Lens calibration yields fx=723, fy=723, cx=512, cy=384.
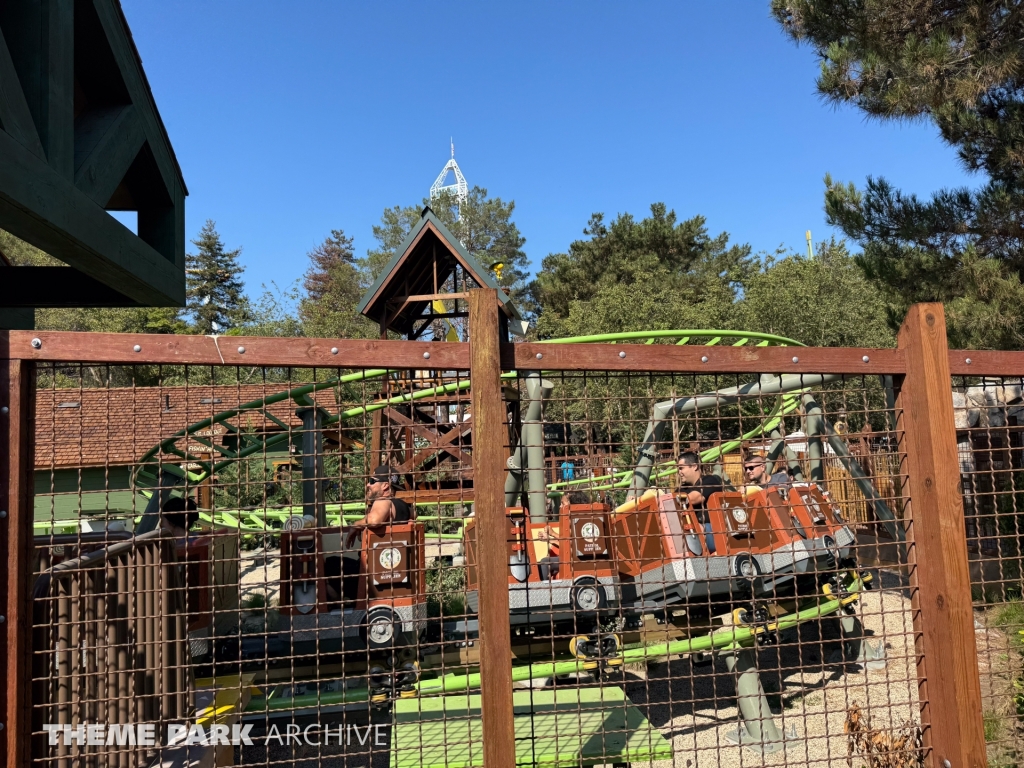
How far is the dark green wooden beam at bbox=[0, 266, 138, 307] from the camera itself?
320 cm

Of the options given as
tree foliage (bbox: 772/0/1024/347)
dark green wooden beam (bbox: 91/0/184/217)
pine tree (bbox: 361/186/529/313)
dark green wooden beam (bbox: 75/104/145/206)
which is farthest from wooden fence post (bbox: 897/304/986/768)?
pine tree (bbox: 361/186/529/313)

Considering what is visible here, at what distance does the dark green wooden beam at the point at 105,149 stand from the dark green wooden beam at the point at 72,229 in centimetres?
15

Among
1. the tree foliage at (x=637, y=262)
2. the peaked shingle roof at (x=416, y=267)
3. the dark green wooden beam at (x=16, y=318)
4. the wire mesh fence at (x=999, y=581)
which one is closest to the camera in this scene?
the wire mesh fence at (x=999, y=581)

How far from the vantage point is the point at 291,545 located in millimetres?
4195

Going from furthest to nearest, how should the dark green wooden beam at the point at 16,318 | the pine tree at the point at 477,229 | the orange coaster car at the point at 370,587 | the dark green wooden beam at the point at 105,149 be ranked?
the pine tree at the point at 477,229, the orange coaster car at the point at 370,587, the dark green wooden beam at the point at 16,318, the dark green wooden beam at the point at 105,149

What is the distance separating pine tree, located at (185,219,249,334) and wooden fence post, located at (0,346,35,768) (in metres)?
46.8

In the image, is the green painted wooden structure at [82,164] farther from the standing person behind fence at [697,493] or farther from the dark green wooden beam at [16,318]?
the standing person behind fence at [697,493]

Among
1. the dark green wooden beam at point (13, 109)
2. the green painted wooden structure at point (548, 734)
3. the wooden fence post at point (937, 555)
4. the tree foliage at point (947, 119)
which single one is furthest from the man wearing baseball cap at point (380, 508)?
the tree foliage at point (947, 119)

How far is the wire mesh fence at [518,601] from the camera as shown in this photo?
7.03 feet

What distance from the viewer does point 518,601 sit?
17.0 ft

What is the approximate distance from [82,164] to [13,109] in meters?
0.61

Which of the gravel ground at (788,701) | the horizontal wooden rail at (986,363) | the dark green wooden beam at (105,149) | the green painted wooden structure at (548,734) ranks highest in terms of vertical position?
the dark green wooden beam at (105,149)

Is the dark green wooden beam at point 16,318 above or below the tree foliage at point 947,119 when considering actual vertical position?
below

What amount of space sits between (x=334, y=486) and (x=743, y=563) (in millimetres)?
11413
